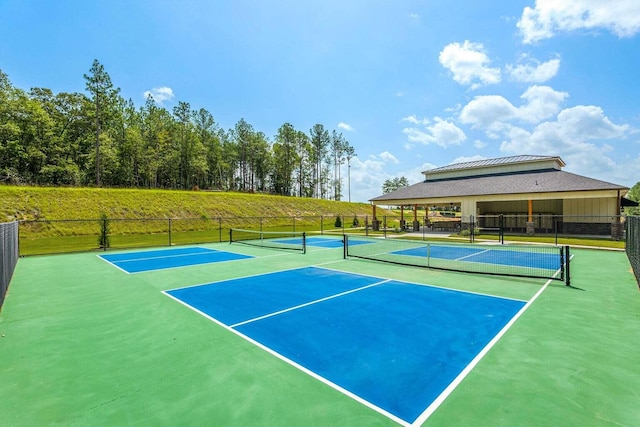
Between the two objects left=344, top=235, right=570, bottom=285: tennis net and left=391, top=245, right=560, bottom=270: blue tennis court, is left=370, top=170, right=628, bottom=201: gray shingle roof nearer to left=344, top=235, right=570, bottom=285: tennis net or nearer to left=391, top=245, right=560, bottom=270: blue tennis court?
left=344, top=235, right=570, bottom=285: tennis net

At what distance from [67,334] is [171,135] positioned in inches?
2447

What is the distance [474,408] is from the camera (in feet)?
10.6

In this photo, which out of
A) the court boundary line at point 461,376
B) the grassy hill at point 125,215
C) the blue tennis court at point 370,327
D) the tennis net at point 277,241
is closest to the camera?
the court boundary line at point 461,376

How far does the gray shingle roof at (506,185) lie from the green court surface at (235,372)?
732 inches

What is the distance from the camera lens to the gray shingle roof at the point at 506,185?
22.5 meters

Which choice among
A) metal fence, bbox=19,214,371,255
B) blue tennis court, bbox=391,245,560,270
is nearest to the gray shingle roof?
metal fence, bbox=19,214,371,255

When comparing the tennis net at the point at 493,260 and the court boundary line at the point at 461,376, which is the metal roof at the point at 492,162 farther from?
the court boundary line at the point at 461,376

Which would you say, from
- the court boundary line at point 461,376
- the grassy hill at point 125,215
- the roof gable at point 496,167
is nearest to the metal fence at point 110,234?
the grassy hill at point 125,215

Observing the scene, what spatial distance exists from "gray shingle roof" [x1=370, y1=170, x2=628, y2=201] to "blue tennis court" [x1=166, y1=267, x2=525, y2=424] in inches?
819

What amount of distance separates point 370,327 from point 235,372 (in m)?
2.56

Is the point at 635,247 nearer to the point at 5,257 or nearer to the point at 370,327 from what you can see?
the point at 370,327

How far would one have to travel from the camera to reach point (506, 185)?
26.7 m

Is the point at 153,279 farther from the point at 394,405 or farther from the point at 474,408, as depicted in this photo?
the point at 474,408

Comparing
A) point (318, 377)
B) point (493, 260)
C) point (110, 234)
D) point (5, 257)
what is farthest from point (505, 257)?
point (110, 234)
